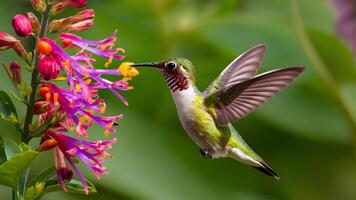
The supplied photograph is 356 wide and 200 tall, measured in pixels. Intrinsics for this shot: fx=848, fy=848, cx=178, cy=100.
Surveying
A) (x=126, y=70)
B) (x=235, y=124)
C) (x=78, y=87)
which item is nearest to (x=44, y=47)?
(x=78, y=87)

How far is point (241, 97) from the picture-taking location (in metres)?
2.27

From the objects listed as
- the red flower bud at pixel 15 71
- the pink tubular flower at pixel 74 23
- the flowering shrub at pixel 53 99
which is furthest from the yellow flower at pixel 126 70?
the red flower bud at pixel 15 71

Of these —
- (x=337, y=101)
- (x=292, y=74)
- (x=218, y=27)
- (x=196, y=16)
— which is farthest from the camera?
(x=196, y=16)

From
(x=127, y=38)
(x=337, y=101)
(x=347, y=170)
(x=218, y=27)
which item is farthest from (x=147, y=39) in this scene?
(x=347, y=170)

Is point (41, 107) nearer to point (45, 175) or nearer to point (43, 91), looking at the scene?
point (43, 91)

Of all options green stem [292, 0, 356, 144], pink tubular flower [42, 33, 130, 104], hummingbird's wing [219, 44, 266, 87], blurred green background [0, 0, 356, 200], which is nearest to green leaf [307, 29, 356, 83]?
blurred green background [0, 0, 356, 200]

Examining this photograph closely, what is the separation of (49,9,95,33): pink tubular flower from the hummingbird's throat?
38 cm

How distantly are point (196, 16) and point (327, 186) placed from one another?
3.64 feet

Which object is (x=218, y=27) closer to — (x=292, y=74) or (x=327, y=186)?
(x=327, y=186)

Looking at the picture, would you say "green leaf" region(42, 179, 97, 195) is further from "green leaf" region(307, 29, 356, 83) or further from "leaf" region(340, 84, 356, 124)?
"green leaf" region(307, 29, 356, 83)

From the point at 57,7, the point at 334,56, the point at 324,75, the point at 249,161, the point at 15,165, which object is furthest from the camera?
the point at 334,56

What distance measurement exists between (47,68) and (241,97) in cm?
81

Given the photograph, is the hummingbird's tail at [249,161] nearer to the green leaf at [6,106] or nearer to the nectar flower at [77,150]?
the nectar flower at [77,150]

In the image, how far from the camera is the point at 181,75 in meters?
2.15
